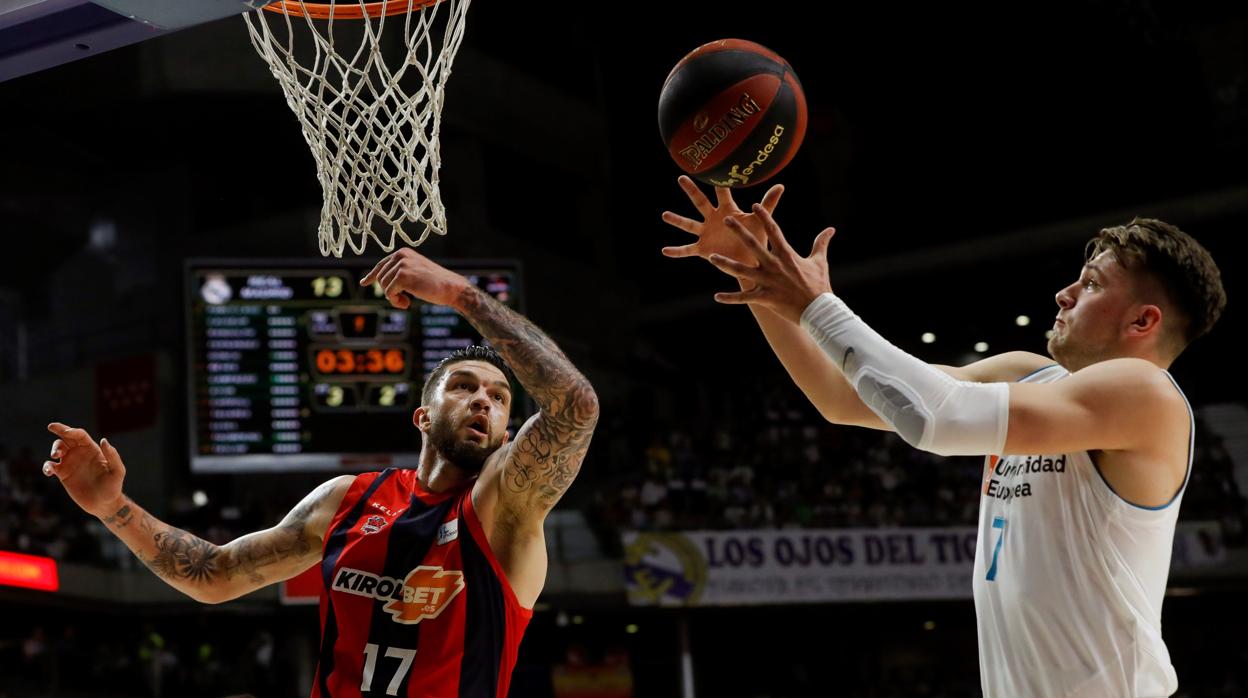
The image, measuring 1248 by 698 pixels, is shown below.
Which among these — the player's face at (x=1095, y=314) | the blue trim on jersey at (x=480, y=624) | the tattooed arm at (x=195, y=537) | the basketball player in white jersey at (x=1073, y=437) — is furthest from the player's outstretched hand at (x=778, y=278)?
the tattooed arm at (x=195, y=537)

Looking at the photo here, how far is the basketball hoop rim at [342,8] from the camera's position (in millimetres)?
4211

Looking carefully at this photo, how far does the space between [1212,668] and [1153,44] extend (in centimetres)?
781

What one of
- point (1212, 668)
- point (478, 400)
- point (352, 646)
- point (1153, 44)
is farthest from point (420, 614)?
point (1212, 668)

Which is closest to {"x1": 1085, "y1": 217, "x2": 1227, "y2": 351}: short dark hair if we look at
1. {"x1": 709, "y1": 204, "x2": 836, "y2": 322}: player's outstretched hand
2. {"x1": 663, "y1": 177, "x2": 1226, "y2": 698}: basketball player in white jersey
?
{"x1": 663, "y1": 177, "x2": 1226, "y2": 698}: basketball player in white jersey

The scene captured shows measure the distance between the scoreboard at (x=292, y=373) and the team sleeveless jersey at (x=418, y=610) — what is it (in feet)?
25.8

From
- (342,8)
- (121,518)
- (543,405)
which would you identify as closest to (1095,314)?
(543,405)

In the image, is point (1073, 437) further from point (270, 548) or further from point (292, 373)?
point (292, 373)

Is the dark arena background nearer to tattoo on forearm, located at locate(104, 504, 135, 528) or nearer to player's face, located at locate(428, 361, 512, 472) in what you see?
tattoo on forearm, located at locate(104, 504, 135, 528)

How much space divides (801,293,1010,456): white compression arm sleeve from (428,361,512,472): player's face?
1.28 metres

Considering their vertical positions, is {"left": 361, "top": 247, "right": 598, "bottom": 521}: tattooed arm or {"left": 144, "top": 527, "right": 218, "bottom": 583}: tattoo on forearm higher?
{"left": 361, "top": 247, "right": 598, "bottom": 521}: tattooed arm

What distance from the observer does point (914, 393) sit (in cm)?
246

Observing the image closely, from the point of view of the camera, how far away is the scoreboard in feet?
36.8

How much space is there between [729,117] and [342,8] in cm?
167

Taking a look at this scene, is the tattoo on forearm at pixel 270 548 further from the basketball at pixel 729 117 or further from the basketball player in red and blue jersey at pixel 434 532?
the basketball at pixel 729 117
